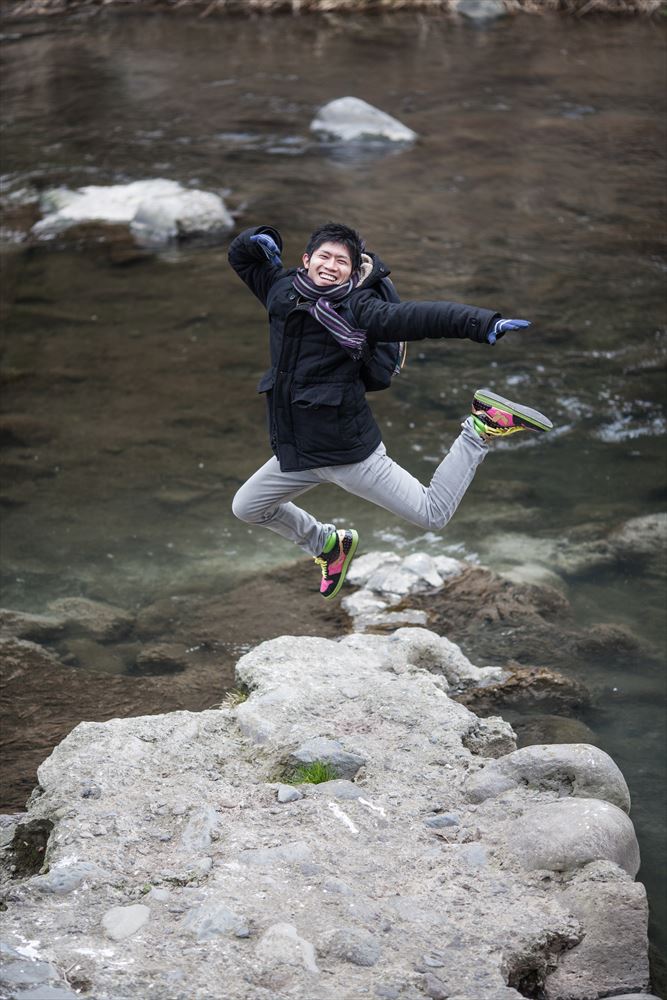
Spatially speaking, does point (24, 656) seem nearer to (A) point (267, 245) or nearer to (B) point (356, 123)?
(A) point (267, 245)

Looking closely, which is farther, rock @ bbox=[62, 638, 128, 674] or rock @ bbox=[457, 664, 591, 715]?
rock @ bbox=[62, 638, 128, 674]

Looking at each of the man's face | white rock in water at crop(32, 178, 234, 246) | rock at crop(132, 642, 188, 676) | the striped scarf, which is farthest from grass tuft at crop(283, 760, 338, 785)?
white rock in water at crop(32, 178, 234, 246)

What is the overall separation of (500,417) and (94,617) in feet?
9.41

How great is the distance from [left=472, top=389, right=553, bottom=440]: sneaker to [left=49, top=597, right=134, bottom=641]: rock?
2.60 metres

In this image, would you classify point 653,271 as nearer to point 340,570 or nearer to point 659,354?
point 659,354

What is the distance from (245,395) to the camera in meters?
8.62

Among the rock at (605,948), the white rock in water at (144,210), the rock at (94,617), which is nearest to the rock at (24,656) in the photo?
the rock at (94,617)

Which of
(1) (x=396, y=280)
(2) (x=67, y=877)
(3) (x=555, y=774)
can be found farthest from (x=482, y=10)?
(2) (x=67, y=877)

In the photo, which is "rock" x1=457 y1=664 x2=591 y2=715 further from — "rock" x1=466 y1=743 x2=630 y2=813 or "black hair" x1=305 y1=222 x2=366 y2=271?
"black hair" x1=305 y1=222 x2=366 y2=271

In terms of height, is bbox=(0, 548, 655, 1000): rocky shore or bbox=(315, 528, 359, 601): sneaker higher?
bbox=(315, 528, 359, 601): sneaker

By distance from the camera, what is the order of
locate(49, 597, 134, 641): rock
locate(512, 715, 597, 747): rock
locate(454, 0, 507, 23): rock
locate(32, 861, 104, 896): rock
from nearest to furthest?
locate(32, 861, 104, 896): rock, locate(512, 715, 597, 747): rock, locate(49, 597, 134, 641): rock, locate(454, 0, 507, 23): rock

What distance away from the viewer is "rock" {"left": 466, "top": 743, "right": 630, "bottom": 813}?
13.5 ft

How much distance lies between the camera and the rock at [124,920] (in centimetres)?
319

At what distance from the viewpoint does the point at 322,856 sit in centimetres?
364
